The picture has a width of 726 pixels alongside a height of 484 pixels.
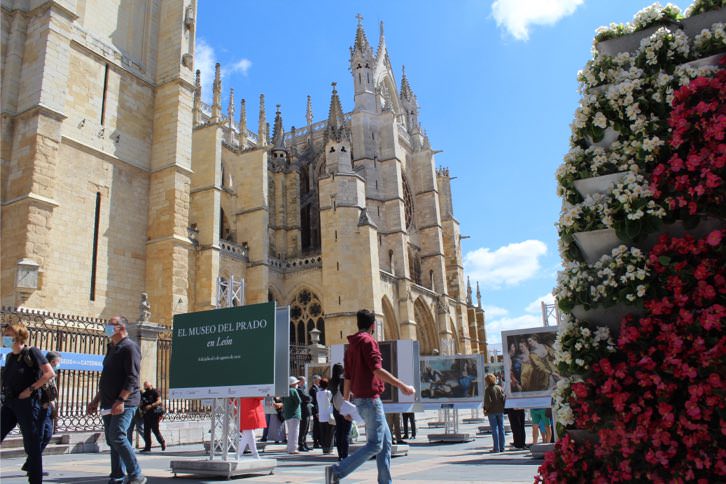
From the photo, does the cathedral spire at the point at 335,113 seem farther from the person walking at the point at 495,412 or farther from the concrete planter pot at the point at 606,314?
the concrete planter pot at the point at 606,314

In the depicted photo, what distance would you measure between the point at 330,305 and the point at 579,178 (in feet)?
74.3

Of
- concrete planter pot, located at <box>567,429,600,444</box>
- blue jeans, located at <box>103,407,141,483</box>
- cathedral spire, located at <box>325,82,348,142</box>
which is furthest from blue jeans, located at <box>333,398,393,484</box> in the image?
cathedral spire, located at <box>325,82,348,142</box>

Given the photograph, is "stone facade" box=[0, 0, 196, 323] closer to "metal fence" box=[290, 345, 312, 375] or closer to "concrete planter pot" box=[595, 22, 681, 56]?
"metal fence" box=[290, 345, 312, 375]

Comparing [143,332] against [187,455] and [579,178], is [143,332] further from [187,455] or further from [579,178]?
[579,178]

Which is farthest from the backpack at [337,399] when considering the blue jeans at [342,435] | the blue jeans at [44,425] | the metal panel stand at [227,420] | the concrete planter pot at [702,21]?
the concrete planter pot at [702,21]

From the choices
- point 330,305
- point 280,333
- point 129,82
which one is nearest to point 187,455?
point 280,333

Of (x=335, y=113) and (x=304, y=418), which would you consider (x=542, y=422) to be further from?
(x=335, y=113)

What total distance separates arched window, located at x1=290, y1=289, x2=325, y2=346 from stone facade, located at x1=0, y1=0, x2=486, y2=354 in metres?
0.07

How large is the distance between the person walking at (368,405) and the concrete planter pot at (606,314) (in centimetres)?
135

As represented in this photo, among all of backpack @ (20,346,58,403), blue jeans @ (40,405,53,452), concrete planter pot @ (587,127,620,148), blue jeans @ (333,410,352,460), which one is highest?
concrete planter pot @ (587,127,620,148)

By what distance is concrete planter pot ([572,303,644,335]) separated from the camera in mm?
3506

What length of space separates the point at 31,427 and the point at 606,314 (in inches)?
181

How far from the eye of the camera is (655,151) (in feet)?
11.4

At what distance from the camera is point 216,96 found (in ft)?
76.1
